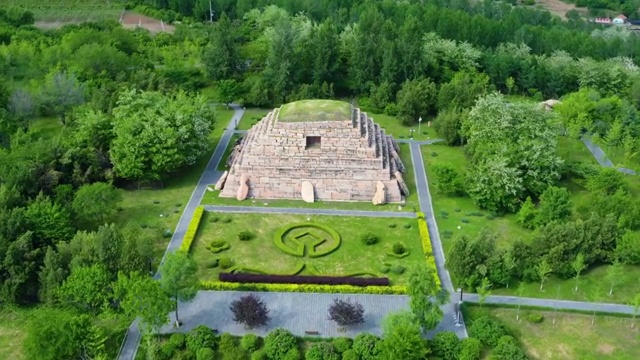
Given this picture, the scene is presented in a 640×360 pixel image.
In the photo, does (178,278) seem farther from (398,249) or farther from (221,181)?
(221,181)

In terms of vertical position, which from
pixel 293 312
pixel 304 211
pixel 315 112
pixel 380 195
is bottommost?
pixel 293 312

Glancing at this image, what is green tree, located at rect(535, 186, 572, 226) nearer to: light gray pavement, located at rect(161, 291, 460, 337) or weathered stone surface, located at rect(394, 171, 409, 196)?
weathered stone surface, located at rect(394, 171, 409, 196)

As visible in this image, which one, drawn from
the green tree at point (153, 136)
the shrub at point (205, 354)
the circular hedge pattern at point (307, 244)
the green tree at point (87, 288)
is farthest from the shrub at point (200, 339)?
the green tree at point (153, 136)

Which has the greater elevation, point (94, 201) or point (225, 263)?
point (94, 201)

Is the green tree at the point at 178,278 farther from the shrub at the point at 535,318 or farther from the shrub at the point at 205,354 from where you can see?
the shrub at the point at 535,318

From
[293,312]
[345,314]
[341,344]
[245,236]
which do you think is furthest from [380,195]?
[341,344]

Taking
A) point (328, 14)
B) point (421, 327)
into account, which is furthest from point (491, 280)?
point (328, 14)
